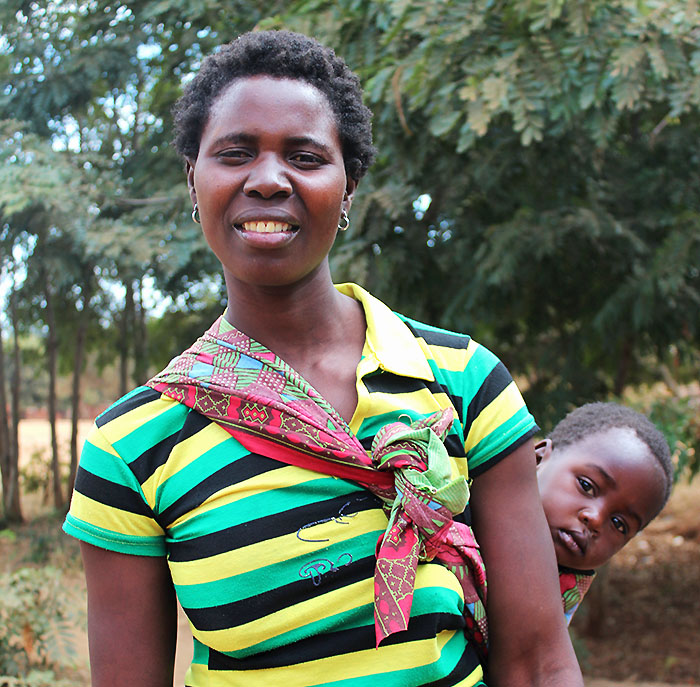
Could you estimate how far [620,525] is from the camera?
178cm

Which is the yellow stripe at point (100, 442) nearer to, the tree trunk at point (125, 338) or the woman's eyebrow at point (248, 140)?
the woman's eyebrow at point (248, 140)

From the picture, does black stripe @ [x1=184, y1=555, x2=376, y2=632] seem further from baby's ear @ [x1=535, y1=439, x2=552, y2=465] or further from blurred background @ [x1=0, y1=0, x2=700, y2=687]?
blurred background @ [x1=0, y1=0, x2=700, y2=687]

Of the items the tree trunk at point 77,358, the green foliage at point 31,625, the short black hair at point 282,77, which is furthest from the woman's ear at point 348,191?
the tree trunk at point 77,358

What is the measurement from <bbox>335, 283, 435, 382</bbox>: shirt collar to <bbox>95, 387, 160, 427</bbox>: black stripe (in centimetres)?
34

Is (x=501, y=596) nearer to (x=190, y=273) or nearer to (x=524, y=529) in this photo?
(x=524, y=529)

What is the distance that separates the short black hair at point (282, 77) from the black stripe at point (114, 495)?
0.56m

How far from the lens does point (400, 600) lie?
110cm

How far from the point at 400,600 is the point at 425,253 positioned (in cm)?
388

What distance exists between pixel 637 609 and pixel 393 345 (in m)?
7.41

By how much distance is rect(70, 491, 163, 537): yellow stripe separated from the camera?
1.14 meters

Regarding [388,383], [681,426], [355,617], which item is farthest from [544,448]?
[681,426]

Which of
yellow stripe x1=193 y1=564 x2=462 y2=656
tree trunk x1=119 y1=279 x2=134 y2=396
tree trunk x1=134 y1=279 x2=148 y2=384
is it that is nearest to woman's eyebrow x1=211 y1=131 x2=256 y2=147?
yellow stripe x1=193 y1=564 x2=462 y2=656

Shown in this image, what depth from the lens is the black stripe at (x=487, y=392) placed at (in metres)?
1.25

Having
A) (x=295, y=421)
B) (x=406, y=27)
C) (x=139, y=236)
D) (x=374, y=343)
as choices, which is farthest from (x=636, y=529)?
(x=139, y=236)
